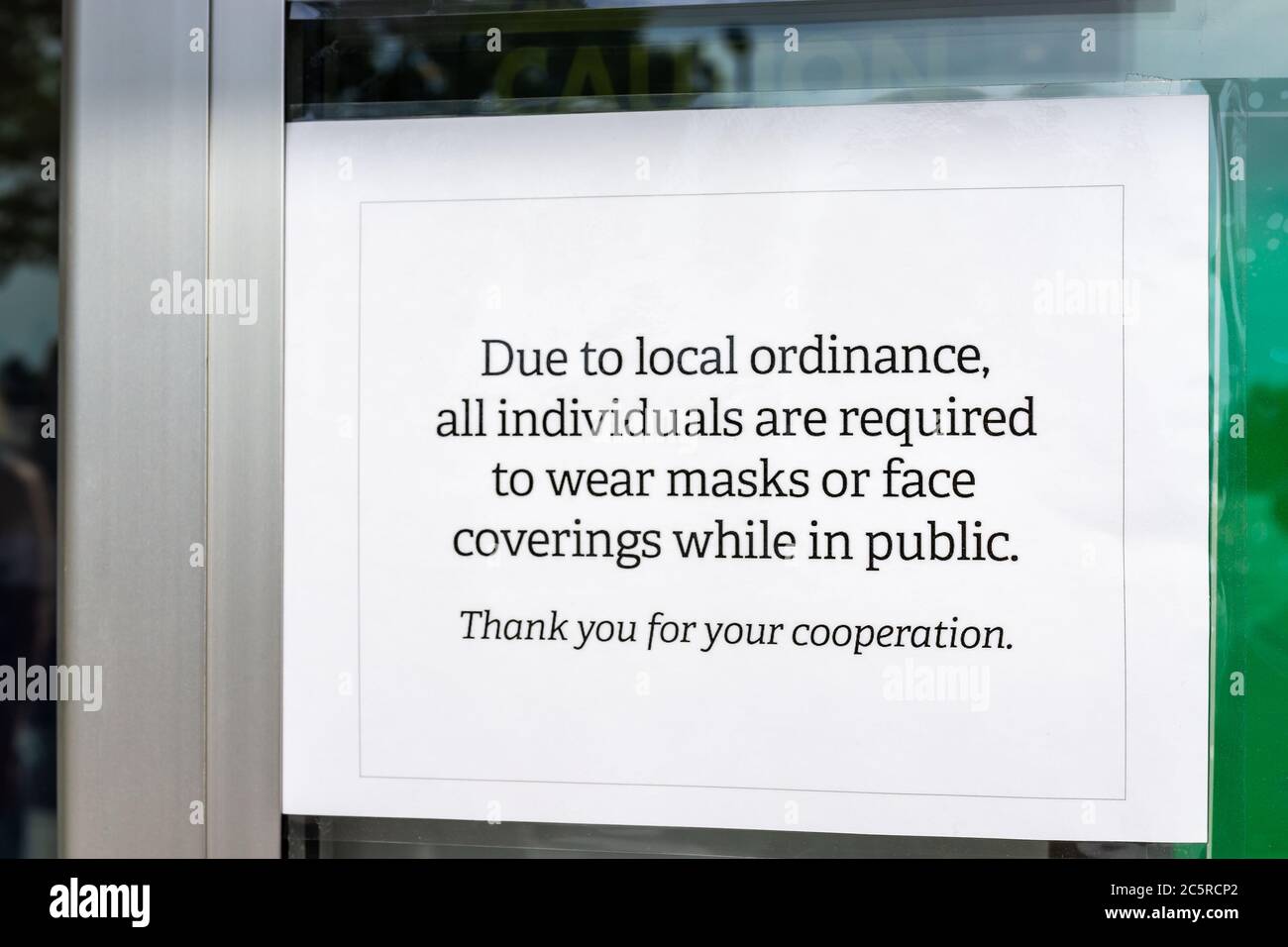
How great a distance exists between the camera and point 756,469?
60.1 inches

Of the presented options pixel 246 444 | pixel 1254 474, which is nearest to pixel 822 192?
pixel 1254 474

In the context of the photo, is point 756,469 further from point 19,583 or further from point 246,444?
point 19,583

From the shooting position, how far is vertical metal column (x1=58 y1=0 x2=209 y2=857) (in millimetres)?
1583

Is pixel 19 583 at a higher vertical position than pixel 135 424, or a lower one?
lower

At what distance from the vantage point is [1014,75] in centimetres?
150

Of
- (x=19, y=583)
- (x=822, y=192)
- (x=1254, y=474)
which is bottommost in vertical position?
(x=19, y=583)

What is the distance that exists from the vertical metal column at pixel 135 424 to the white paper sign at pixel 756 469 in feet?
0.57

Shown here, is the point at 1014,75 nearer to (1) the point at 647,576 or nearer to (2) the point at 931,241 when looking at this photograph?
(2) the point at 931,241

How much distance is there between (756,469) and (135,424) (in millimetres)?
1041

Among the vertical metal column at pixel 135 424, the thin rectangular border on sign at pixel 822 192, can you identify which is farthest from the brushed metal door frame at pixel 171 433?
the thin rectangular border on sign at pixel 822 192

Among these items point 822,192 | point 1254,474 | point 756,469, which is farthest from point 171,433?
point 1254,474

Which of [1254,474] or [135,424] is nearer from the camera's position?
[1254,474]

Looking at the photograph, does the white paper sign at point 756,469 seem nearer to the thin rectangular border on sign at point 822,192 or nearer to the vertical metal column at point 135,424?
the thin rectangular border on sign at point 822,192
